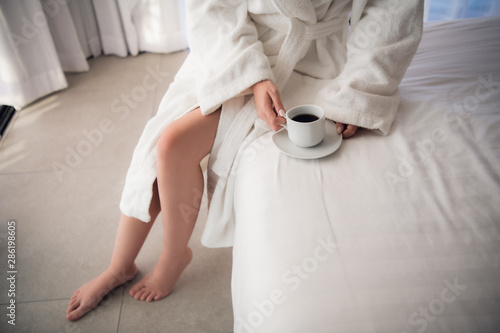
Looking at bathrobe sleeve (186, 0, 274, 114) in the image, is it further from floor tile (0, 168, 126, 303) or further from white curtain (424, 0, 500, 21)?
white curtain (424, 0, 500, 21)

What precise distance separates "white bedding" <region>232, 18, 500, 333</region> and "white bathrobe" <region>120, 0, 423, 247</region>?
75 mm

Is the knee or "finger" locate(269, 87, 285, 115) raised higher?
"finger" locate(269, 87, 285, 115)

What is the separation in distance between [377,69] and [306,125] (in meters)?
0.24

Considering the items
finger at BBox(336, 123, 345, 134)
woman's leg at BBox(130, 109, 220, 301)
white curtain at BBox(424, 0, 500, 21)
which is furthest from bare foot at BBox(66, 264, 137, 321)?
white curtain at BBox(424, 0, 500, 21)

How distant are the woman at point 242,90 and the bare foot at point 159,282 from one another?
0.02 meters

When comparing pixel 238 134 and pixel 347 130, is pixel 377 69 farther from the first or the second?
pixel 238 134

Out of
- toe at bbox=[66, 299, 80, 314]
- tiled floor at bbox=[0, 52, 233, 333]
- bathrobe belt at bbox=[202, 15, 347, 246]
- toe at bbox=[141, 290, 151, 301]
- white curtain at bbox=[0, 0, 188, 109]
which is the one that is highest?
bathrobe belt at bbox=[202, 15, 347, 246]

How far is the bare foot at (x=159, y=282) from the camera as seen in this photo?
110 centimetres

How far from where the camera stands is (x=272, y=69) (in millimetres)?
1006

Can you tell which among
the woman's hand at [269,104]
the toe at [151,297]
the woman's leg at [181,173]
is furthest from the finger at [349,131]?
the toe at [151,297]

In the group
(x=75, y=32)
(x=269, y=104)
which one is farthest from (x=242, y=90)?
(x=75, y=32)

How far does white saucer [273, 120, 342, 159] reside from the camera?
0.83 meters

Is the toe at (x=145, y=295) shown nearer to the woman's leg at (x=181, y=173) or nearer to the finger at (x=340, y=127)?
the woman's leg at (x=181, y=173)

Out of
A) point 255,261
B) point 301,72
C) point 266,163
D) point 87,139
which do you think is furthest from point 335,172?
point 87,139
